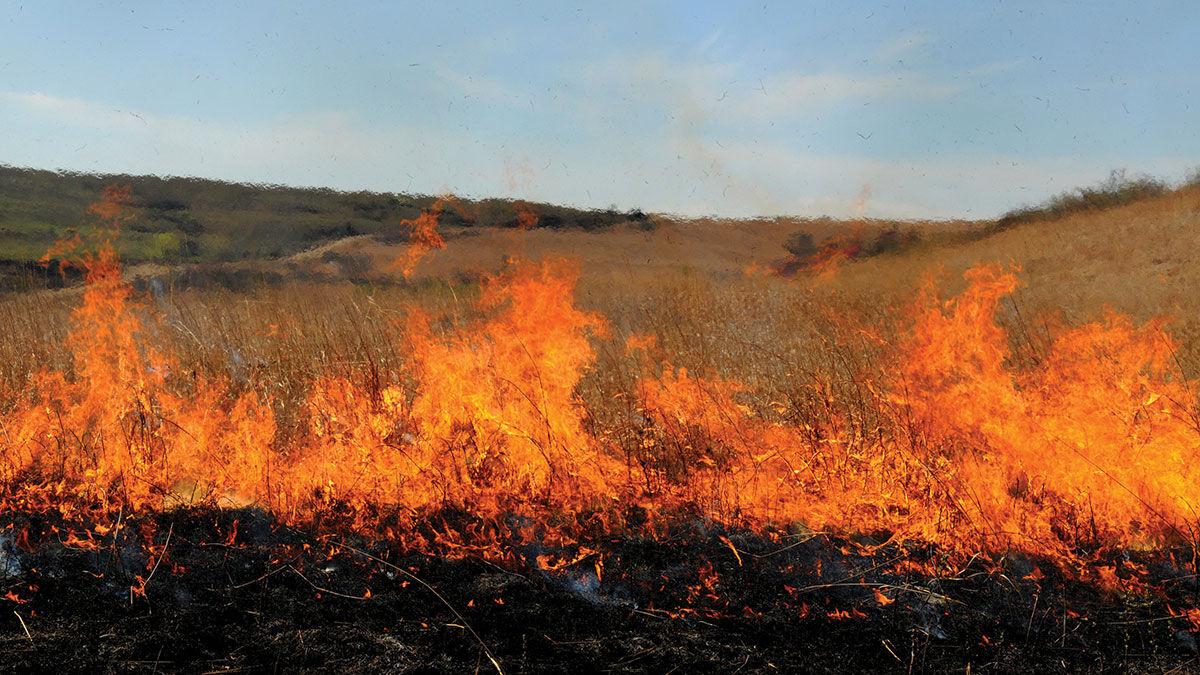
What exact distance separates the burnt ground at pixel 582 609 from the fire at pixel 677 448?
0.23m

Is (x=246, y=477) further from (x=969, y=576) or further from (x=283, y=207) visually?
(x=283, y=207)

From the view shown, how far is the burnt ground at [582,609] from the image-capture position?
4.27m

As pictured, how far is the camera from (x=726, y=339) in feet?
30.0

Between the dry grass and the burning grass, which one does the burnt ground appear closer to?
the burning grass

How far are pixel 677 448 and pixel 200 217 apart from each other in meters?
20.3

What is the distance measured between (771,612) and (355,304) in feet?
19.5

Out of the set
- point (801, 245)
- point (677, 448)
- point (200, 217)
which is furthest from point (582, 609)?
point (200, 217)

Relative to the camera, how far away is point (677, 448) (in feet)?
20.5

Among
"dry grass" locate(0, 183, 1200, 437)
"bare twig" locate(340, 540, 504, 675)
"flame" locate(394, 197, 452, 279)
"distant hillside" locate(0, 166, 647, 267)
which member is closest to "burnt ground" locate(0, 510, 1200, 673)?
"bare twig" locate(340, 540, 504, 675)

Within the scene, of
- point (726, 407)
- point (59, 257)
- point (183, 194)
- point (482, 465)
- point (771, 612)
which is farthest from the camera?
point (183, 194)

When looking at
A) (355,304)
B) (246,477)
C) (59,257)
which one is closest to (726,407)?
(246,477)

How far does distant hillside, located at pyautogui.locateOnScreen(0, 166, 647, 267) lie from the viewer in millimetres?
19297

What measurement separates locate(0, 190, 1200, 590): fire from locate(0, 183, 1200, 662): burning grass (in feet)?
0.07

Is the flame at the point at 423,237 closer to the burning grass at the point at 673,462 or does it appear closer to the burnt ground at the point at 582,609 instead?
the burning grass at the point at 673,462
